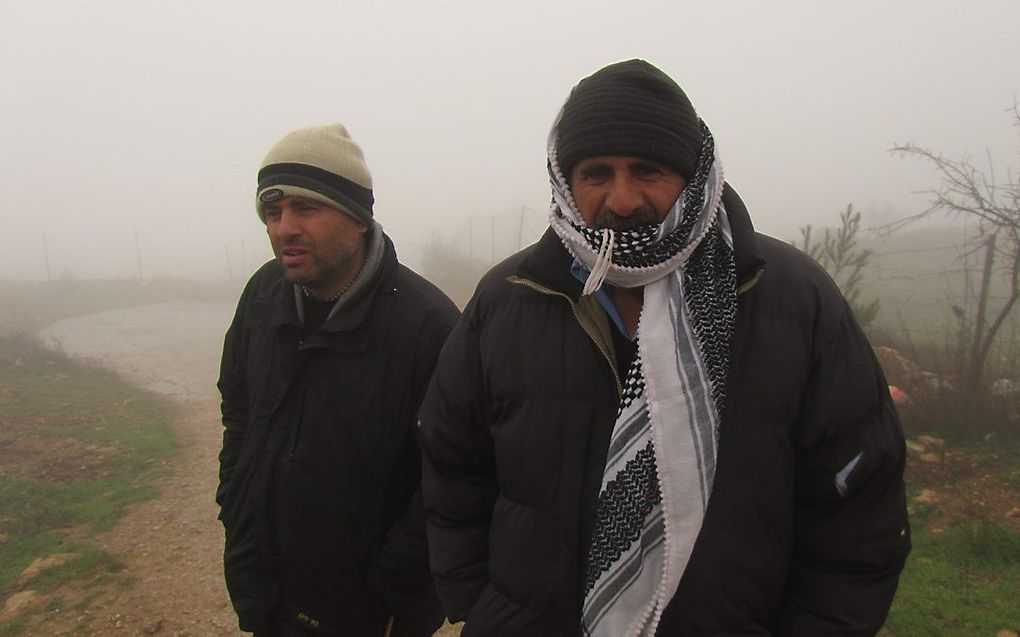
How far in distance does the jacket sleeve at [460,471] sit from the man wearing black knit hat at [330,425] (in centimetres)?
40

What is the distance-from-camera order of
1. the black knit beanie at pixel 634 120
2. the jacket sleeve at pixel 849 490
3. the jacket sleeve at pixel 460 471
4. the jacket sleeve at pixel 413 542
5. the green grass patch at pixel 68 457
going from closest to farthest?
1. the jacket sleeve at pixel 849 490
2. the black knit beanie at pixel 634 120
3. the jacket sleeve at pixel 460 471
4. the jacket sleeve at pixel 413 542
5. the green grass patch at pixel 68 457

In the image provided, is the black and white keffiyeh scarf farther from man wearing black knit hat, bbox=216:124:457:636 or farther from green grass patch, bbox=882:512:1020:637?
green grass patch, bbox=882:512:1020:637

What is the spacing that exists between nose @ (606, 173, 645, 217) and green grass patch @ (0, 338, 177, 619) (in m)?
4.36

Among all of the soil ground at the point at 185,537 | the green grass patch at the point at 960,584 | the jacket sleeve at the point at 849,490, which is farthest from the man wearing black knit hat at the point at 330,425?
the green grass patch at the point at 960,584

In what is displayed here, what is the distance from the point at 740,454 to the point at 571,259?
0.58 m

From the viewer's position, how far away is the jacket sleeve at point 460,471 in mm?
1619

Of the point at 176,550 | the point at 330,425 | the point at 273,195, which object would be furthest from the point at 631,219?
the point at 176,550

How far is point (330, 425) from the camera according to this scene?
2.09m

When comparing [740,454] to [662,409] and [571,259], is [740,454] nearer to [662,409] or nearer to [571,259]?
[662,409]

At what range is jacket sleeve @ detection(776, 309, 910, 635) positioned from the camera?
1302 mm

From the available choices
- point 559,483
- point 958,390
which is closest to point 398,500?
point 559,483

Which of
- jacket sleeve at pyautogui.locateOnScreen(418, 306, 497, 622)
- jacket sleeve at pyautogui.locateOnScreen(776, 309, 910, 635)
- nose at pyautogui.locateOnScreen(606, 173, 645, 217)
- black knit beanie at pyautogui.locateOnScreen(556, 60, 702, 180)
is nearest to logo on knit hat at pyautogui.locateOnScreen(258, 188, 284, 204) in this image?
jacket sleeve at pyautogui.locateOnScreen(418, 306, 497, 622)

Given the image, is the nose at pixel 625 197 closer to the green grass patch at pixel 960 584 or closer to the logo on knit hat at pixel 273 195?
the logo on knit hat at pixel 273 195

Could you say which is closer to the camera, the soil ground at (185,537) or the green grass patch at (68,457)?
the soil ground at (185,537)
